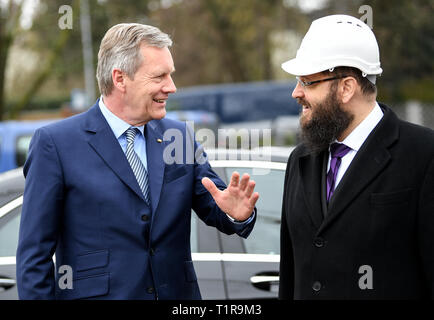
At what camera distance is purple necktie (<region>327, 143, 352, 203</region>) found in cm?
271

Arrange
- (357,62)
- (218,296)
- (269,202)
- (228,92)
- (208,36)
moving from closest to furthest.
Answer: (357,62) → (218,296) → (269,202) → (228,92) → (208,36)

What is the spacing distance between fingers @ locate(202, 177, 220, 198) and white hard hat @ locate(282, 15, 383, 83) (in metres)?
0.58

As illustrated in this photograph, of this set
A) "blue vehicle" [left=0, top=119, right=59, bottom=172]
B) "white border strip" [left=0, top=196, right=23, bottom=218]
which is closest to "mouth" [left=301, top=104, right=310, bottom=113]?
"white border strip" [left=0, top=196, right=23, bottom=218]

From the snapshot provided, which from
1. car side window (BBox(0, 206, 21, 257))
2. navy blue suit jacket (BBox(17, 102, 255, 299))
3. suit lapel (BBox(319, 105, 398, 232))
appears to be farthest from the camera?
car side window (BBox(0, 206, 21, 257))

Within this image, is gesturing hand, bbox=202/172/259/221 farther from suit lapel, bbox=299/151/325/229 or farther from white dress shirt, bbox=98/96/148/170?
white dress shirt, bbox=98/96/148/170

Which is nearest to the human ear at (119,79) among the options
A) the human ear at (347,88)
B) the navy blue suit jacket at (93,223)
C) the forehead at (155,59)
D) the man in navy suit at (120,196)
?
the man in navy suit at (120,196)

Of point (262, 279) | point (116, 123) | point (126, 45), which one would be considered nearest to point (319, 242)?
point (116, 123)

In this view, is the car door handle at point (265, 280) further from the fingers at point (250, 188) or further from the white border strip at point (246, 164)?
the fingers at point (250, 188)

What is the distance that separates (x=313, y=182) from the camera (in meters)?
2.72

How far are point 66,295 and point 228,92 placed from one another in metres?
19.9

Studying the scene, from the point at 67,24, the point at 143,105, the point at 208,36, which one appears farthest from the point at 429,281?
the point at 208,36

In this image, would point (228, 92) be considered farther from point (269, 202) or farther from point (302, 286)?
point (302, 286)

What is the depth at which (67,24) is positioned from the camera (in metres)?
5.00

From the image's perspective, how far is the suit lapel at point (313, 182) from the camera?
265 centimetres
